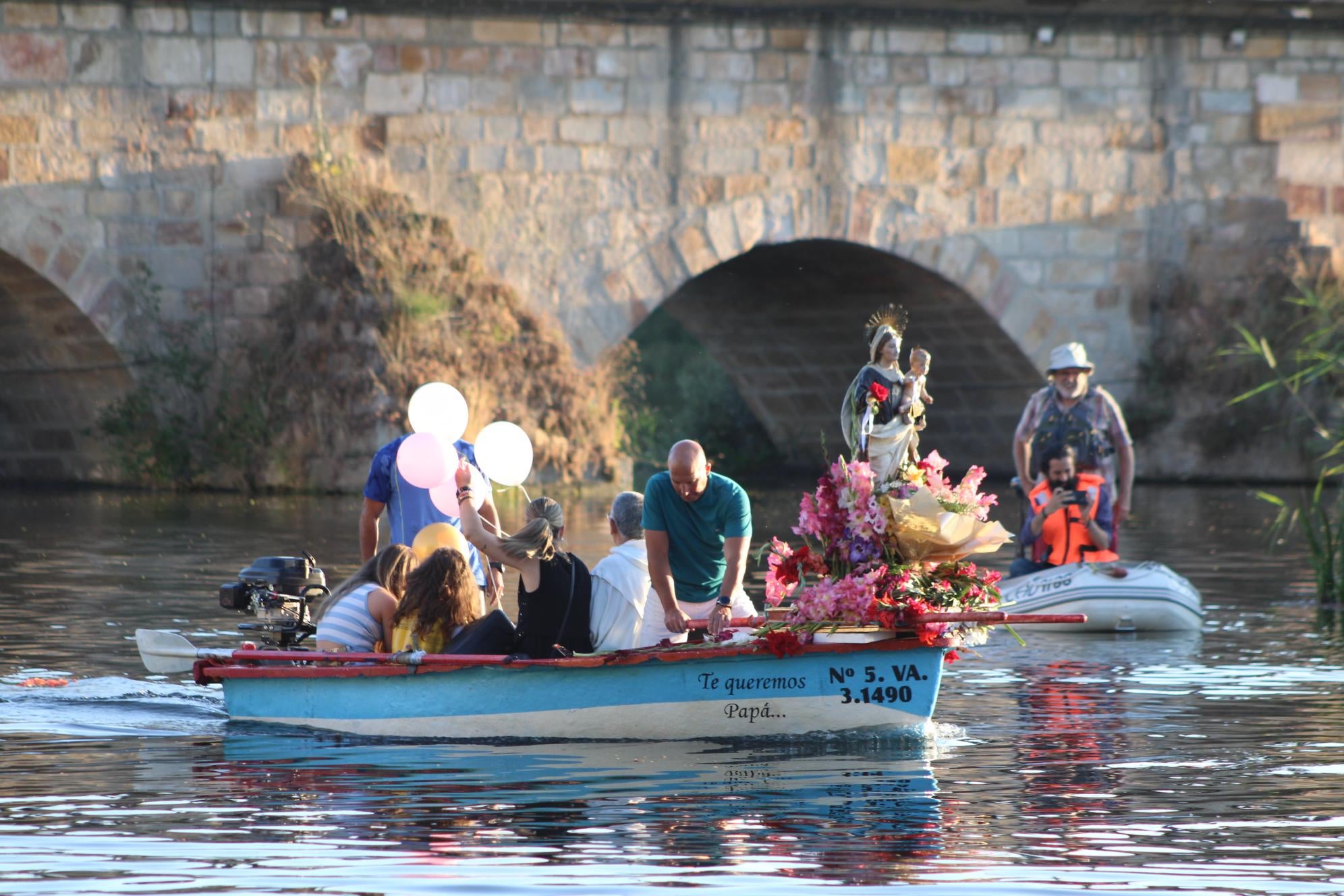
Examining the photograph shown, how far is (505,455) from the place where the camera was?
A: 888 cm

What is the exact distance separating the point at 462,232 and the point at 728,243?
2.53 m

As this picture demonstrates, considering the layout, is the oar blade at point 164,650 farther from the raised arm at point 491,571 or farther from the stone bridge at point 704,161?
the stone bridge at point 704,161

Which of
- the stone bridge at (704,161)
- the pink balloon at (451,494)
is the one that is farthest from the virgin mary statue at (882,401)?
the stone bridge at (704,161)

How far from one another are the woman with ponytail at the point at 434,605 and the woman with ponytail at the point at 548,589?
0.14 meters

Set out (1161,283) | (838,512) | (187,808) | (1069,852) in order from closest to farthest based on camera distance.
Answer: 1. (1069,852)
2. (187,808)
3. (838,512)
4. (1161,283)

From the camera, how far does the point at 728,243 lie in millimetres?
20891

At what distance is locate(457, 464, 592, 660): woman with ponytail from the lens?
26.6 ft

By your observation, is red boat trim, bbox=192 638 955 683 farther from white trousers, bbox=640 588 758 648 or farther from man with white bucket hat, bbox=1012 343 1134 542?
man with white bucket hat, bbox=1012 343 1134 542

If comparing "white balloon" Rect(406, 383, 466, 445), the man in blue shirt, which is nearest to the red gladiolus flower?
the man in blue shirt

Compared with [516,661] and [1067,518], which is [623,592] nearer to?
[516,661]

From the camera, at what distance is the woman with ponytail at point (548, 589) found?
809 cm

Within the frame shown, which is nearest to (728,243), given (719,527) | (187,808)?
(719,527)

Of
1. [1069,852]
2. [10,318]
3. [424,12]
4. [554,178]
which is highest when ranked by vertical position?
[424,12]

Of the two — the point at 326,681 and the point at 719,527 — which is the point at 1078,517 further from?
the point at 326,681
